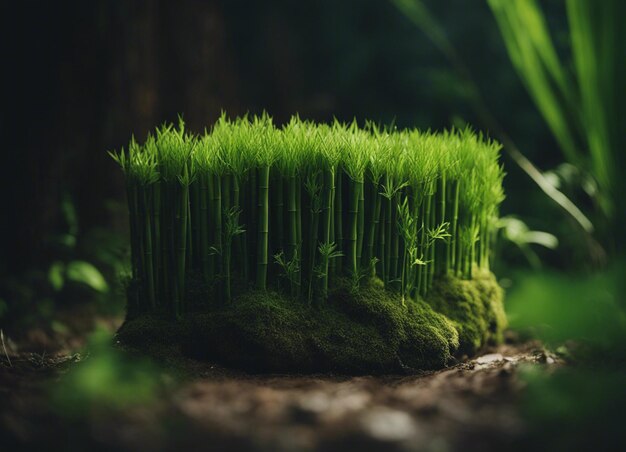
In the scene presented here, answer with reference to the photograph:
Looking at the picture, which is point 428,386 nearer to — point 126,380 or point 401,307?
point 401,307

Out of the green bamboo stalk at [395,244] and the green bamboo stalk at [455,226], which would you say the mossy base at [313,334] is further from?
the green bamboo stalk at [455,226]

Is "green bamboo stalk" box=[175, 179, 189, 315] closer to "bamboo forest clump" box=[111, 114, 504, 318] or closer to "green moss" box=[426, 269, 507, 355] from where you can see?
"bamboo forest clump" box=[111, 114, 504, 318]

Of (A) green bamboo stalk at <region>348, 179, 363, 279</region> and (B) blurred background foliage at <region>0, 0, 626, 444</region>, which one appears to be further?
(B) blurred background foliage at <region>0, 0, 626, 444</region>

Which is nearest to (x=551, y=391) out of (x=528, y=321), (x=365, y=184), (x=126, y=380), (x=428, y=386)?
(x=528, y=321)

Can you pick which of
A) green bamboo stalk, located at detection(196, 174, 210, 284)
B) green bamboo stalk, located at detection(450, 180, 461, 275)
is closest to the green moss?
green bamboo stalk, located at detection(450, 180, 461, 275)

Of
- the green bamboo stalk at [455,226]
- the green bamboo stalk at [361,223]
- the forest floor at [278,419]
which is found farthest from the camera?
the green bamboo stalk at [455,226]

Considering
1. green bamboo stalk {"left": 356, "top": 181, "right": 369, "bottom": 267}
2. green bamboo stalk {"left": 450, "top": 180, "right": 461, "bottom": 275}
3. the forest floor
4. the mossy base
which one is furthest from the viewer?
green bamboo stalk {"left": 450, "top": 180, "right": 461, "bottom": 275}

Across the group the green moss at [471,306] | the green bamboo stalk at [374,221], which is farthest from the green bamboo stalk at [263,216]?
the green moss at [471,306]
